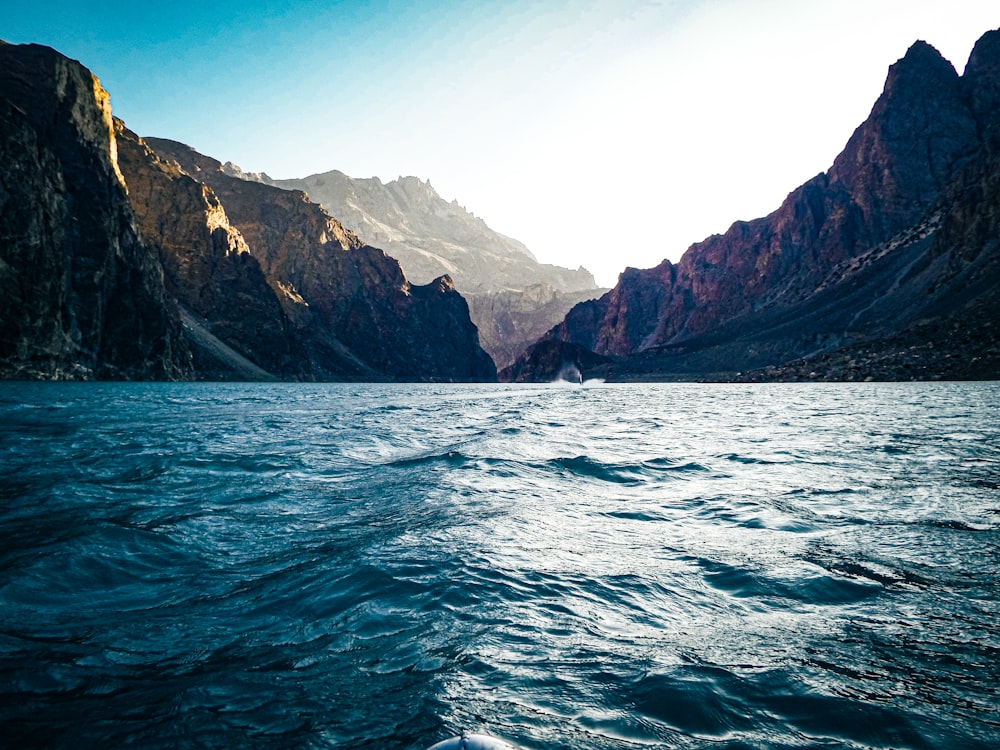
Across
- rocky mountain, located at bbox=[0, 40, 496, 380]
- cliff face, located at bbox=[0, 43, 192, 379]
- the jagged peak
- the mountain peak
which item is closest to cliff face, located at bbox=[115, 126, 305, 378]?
rocky mountain, located at bbox=[0, 40, 496, 380]

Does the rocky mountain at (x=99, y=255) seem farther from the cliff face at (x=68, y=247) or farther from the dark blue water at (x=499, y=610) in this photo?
the dark blue water at (x=499, y=610)

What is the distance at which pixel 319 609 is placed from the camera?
16.9ft

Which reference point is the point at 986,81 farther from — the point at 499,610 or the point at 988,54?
the point at 499,610

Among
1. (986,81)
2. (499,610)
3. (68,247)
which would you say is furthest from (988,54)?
(68,247)

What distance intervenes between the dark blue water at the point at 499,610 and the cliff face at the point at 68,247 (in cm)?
7944

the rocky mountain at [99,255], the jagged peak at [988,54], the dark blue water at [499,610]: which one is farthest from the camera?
the jagged peak at [988,54]

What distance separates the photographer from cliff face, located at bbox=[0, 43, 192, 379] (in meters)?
69.0

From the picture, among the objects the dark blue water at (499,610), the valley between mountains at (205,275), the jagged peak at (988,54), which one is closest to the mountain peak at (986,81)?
the jagged peak at (988,54)

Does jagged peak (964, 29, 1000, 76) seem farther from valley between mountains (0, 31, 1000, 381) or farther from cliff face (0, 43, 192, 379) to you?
cliff face (0, 43, 192, 379)

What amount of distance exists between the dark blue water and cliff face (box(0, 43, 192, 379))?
79440 millimetres

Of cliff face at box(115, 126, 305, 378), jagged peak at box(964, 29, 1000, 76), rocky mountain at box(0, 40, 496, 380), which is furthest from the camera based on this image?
jagged peak at box(964, 29, 1000, 76)

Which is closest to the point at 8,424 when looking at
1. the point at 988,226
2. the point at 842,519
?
the point at 842,519

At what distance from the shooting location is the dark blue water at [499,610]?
3264 mm

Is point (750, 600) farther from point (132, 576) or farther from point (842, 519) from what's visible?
point (132, 576)
